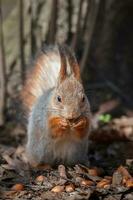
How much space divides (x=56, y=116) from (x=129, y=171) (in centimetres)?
89

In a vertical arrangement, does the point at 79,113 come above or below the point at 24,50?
below

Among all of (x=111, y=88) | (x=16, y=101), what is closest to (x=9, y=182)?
(x=16, y=101)

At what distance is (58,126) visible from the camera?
472 cm

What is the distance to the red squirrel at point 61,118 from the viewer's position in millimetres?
4660

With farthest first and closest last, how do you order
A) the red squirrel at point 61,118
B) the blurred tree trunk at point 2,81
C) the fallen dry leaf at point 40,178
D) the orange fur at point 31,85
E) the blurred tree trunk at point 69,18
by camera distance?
1. the blurred tree trunk at point 69,18
2. the blurred tree trunk at point 2,81
3. the orange fur at point 31,85
4. the fallen dry leaf at point 40,178
5. the red squirrel at point 61,118

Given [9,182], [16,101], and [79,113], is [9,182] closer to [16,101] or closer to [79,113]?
[79,113]

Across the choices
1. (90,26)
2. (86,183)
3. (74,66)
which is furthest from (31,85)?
(90,26)

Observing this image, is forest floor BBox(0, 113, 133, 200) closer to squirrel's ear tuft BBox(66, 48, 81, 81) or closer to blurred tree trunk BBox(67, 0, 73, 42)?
squirrel's ear tuft BBox(66, 48, 81, 81)

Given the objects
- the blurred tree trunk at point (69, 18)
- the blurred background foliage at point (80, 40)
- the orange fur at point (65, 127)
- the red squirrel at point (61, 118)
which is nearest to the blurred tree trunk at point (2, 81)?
the blurred background foliage at point (80, 40)

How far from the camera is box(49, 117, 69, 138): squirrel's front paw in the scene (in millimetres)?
4672

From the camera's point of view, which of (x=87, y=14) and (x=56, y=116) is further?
(x=87, y=14)

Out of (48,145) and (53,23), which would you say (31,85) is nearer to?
(48,145)

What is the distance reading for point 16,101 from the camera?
6348mm

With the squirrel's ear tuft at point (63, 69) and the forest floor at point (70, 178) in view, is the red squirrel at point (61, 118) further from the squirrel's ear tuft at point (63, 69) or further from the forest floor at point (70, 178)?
the forest floor at point (70, 178)
